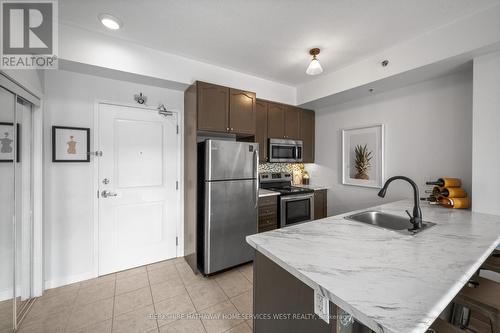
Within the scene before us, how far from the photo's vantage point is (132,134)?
2.60 meters

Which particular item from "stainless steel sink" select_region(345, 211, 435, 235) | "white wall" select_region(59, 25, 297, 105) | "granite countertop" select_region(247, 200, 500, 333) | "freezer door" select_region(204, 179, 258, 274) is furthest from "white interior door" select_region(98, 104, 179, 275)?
"stainless steel sink" select_region(345, 211, 435, 235)

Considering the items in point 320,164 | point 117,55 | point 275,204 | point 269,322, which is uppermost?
point 117,55

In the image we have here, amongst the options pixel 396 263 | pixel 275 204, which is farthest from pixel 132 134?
pixel 396 263

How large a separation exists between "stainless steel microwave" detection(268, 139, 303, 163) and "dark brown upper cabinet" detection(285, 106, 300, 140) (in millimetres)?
107

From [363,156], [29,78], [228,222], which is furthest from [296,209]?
[29,78]

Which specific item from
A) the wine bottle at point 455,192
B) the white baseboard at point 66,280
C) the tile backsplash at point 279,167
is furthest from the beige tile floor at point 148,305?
the wine bottle at point 455,192

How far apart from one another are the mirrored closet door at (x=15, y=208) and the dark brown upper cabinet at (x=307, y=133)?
3.49 m

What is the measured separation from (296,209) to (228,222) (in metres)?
1.14

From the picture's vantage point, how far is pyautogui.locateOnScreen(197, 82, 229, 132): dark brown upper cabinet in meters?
2.49

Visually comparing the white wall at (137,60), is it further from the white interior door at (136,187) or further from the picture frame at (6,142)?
the picture frame at (6,142)

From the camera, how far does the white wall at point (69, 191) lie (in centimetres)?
221

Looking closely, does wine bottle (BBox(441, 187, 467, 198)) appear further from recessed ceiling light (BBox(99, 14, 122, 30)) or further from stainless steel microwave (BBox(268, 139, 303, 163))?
recessed ceiling light (BBox(99, 14, 122, 30))

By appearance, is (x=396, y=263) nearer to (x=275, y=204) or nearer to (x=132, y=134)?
(x=275, y=204)

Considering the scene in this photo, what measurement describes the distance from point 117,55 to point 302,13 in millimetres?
1933
